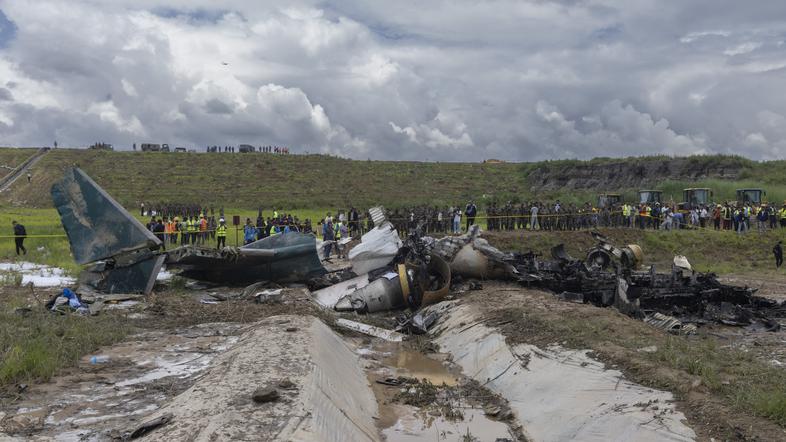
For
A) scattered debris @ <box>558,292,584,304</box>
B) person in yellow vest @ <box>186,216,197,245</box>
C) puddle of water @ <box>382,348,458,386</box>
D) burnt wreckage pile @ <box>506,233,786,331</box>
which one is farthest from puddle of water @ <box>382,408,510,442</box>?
person in yellow vest @ <box>186,216,197,245</box>

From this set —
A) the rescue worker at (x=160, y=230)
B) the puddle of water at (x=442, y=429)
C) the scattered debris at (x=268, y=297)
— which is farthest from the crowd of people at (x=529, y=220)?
the puddle of water at (x=442, y=429)

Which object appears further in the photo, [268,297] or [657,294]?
[657,294]

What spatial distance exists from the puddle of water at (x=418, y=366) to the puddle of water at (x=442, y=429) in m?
1.52

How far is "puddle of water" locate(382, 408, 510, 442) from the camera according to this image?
677 centimetres

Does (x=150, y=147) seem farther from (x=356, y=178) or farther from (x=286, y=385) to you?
(x=286, y=385)

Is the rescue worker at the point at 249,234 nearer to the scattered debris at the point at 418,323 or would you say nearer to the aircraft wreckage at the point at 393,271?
the aircraft wreckage at the point at 393,271

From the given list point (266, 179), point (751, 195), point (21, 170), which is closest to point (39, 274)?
point (751, 195)

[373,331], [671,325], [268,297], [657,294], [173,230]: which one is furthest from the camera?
[173,230]

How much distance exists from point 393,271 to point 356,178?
169ft

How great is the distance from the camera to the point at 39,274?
51.0ft

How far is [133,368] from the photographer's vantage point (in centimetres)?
782

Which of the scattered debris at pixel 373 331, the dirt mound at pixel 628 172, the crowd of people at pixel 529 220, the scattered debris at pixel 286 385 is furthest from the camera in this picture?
the dirt mound at pixel 628 172

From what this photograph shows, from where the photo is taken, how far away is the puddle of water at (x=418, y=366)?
9223 mm

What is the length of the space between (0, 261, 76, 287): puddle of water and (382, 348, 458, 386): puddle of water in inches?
341
